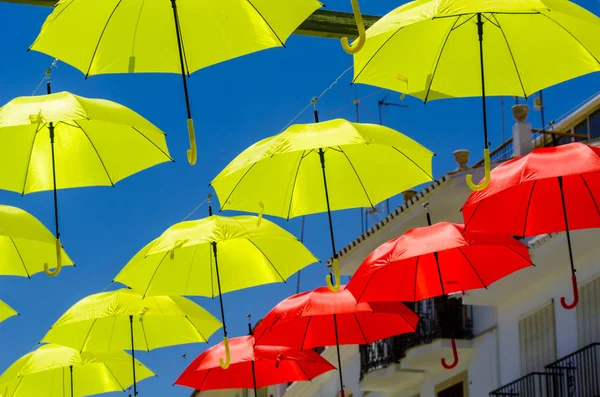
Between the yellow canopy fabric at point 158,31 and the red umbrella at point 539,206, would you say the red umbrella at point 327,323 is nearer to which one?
the red umbrella at point 539,206

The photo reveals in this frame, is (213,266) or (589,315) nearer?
(213,266)

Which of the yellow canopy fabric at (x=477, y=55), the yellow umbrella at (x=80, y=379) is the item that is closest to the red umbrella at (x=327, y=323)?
the yellow umbrella at (x=80, y=379)

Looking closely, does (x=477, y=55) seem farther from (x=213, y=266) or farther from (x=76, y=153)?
(x=213, y=266)

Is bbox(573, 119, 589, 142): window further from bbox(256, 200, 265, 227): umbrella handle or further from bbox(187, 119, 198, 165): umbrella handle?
bbox(187, 119, 198, 165): umbrella handle

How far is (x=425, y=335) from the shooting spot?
2945 cm

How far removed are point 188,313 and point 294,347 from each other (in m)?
1.44

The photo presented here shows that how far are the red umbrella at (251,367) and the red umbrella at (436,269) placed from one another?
233 cm

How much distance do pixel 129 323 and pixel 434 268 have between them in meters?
4.90

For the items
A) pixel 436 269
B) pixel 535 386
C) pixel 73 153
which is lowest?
pixel 535 386

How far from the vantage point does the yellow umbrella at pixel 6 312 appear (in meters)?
15.5

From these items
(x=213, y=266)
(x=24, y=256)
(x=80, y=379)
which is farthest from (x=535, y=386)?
(x=24, y=256)

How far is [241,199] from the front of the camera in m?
14.0

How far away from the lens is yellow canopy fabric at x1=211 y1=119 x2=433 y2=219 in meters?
14.0

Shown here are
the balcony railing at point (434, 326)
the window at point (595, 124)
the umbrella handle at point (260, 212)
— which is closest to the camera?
the umbrella handle at point (260, 212)
